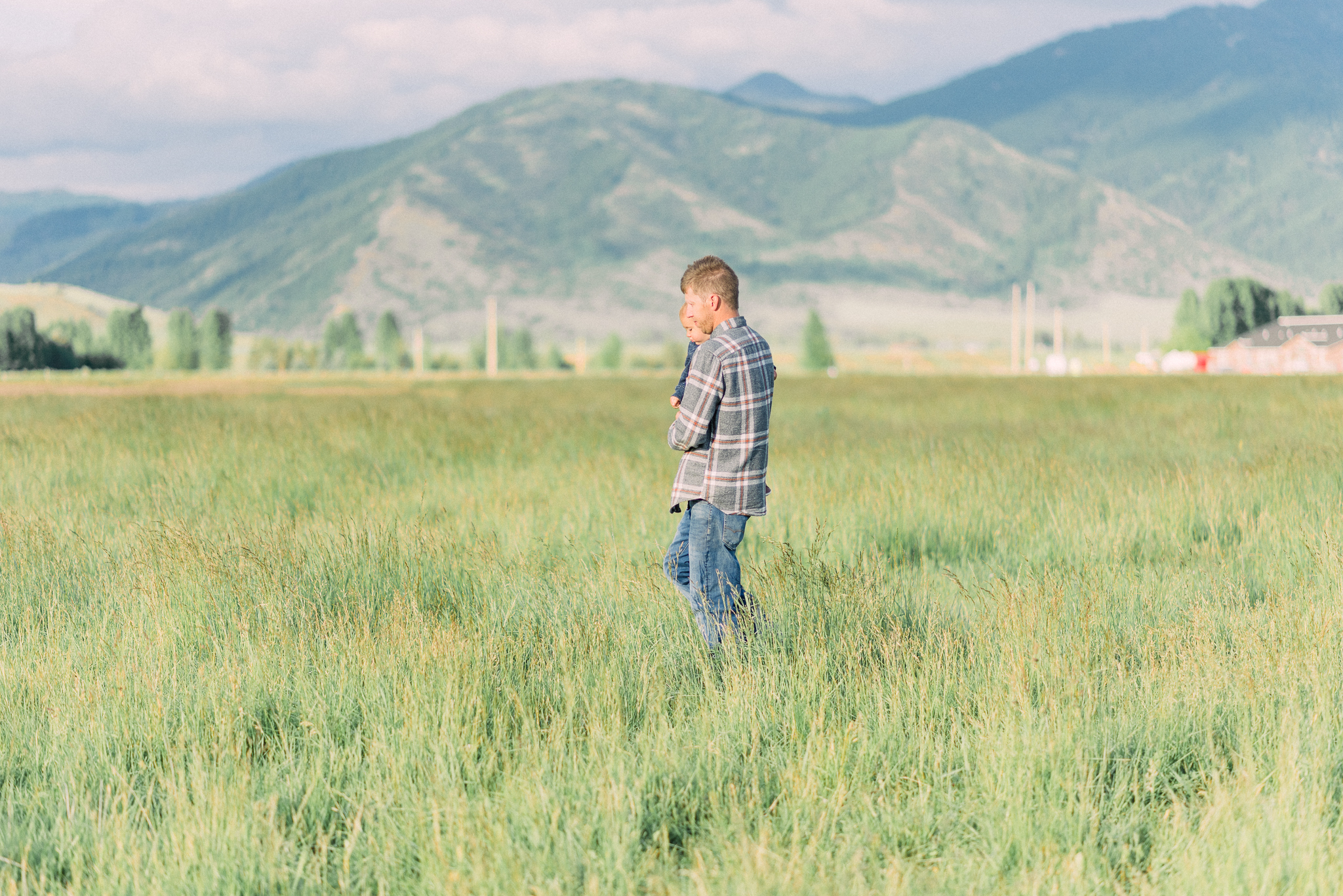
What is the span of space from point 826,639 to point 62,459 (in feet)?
30.3

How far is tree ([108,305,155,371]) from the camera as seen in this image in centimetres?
11281

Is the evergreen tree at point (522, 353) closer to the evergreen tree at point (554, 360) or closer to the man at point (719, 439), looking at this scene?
the evergreen tree at point (554, 360)

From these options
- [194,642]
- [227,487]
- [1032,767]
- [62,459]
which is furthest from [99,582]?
[62,459]

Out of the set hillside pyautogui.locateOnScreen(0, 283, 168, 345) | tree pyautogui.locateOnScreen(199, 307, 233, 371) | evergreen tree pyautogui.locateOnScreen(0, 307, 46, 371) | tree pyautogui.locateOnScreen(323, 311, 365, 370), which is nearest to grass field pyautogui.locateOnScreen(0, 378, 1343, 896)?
evergreen tree pyautogui.locateOnScreen(0, 307, 46, 371)

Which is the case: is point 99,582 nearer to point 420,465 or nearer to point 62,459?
point 420,465

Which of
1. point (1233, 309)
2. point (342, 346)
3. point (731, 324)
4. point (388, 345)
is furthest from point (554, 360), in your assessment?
point (731, 324)

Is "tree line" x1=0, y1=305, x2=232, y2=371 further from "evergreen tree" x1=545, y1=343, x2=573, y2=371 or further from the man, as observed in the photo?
the man

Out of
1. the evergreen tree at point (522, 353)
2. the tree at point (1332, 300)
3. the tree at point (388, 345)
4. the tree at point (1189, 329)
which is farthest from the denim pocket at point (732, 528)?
the tree at point (1332, 300)

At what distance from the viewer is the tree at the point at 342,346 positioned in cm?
12144

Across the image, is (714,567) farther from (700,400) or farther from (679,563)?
(700,400)

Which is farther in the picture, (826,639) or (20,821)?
(826,639)

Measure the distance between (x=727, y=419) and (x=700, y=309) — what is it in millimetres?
469

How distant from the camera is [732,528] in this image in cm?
425

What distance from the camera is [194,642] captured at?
4.60m
